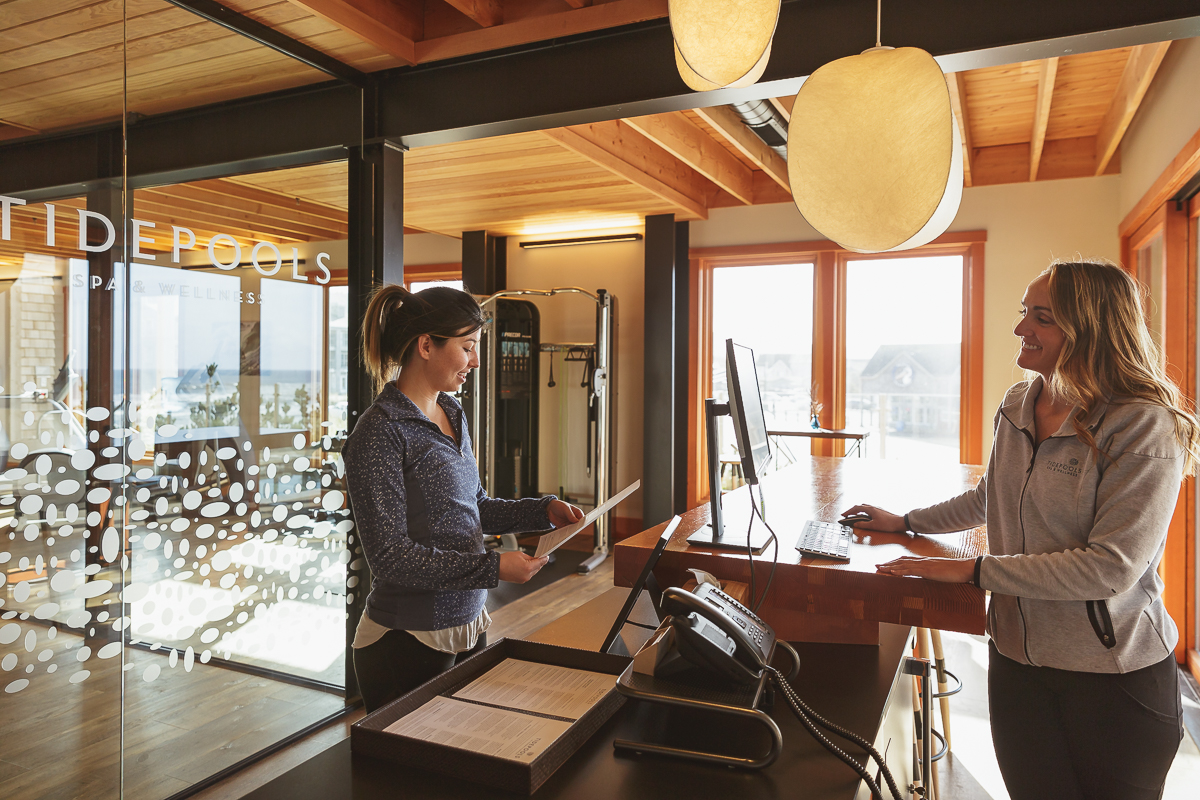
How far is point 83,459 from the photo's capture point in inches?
78.9

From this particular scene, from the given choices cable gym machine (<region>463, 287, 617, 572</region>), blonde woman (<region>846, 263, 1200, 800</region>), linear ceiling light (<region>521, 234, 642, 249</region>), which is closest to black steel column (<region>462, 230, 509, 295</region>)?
linear ceiling light (<region>521, 234, 642, 249</region>)

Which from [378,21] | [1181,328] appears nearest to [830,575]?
[378,21]

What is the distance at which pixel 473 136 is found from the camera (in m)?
2.89

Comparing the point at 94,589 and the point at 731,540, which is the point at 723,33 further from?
the point at 94,589

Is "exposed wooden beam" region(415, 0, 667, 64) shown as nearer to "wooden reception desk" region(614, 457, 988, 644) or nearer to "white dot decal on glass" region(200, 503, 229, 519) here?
"wooden reception desk" region(614, 457, 988, 644)

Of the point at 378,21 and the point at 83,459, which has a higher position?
the point at 378,21

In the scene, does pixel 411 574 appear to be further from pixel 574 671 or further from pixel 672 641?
pixel 672 641

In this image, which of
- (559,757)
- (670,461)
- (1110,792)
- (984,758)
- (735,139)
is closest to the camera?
(559,757)

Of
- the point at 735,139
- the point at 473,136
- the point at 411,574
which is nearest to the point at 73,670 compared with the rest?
the point at 411,574

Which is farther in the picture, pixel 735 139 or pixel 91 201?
pixel 735 139

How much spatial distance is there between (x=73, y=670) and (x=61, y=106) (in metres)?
1.52

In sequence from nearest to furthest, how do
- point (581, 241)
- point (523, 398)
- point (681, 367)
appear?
1. point (681, 367)
2. point (523, 398)
3. point (581, 241)

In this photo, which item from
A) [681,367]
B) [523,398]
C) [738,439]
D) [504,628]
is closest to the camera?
[738,439]

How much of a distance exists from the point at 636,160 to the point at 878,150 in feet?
11.8
